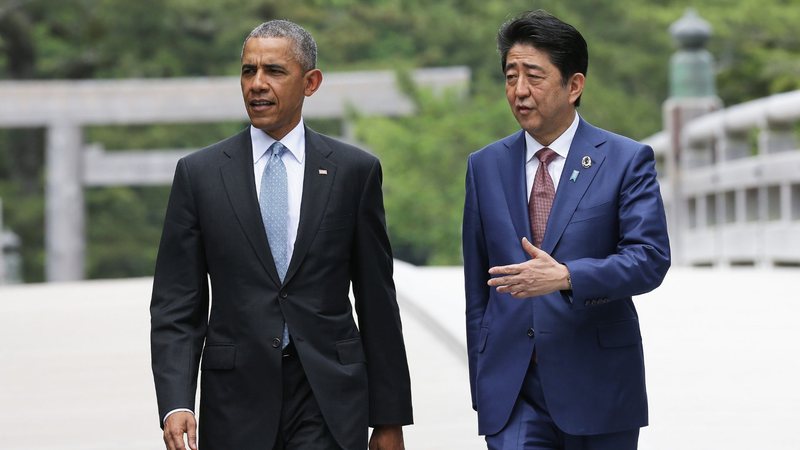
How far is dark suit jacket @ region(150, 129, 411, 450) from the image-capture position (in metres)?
4.11

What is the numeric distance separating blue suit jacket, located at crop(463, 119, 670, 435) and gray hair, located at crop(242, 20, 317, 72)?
0.58 metres

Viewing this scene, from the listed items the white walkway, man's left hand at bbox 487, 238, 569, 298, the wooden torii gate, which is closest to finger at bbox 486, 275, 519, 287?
man's left hand at bbox 487, 238, 569, 298

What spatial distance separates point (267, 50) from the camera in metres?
4.16

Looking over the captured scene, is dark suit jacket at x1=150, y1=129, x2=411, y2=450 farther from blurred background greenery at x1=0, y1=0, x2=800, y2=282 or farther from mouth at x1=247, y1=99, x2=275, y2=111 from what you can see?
blurred background greenery at x1=0, y1=0, x2=800, y2=282

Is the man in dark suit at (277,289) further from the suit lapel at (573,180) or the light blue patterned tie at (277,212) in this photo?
the suit lapel at (573,180)

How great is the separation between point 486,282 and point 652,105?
27.6 meters

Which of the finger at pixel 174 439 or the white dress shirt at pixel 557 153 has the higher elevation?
the white dress shirt at pixel 557 153

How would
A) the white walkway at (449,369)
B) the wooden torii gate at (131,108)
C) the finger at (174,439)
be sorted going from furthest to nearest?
the wooden torii gate at (131,108) → the white walkway at (449,369) → the finger at (174,439)

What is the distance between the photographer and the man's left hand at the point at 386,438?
4.24m

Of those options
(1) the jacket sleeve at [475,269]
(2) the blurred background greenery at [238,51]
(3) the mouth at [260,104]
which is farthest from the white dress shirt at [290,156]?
(2) the blurred background greenery at [238,51]

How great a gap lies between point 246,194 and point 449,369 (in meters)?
4.91

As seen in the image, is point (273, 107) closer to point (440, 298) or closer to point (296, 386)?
point (296, 386)

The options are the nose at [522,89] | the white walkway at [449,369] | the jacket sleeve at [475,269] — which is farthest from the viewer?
the white walkway at [449,369]

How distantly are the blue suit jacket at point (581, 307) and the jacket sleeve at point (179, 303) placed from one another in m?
0.72
